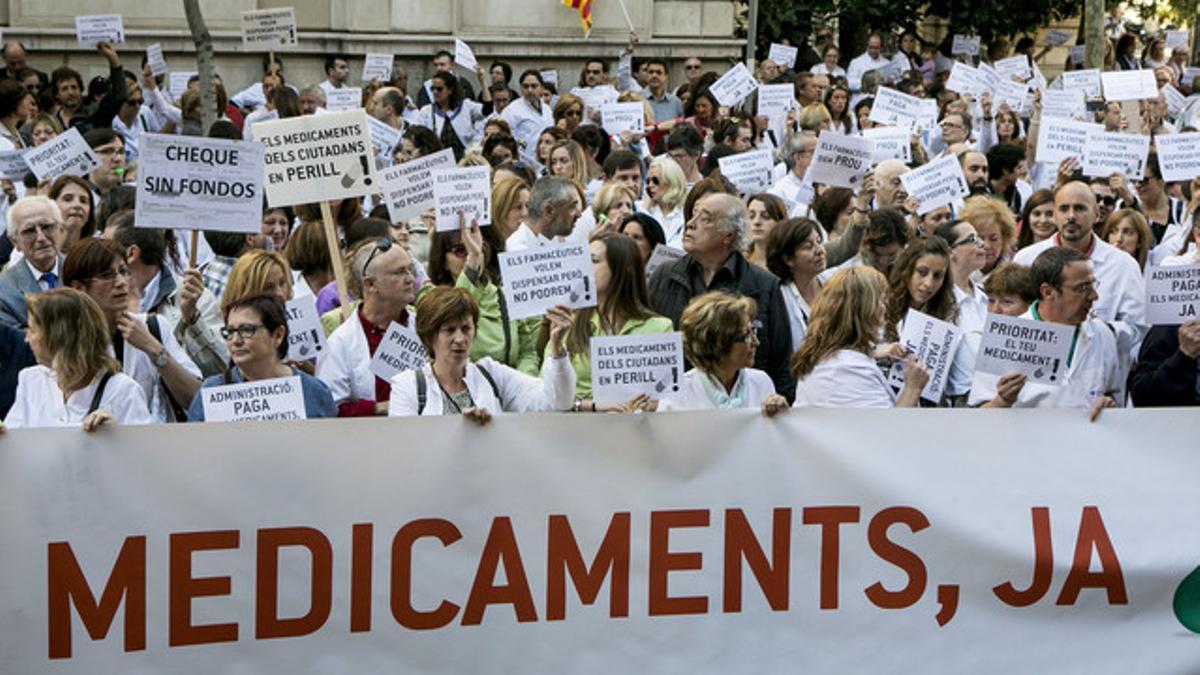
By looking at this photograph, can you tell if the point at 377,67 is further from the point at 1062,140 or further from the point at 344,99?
the point at 1062,140

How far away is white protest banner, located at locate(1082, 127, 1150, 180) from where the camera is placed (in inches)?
472

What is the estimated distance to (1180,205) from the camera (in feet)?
40.2

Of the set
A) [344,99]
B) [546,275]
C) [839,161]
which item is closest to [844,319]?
[546,275]

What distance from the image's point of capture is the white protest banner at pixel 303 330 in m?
7.35

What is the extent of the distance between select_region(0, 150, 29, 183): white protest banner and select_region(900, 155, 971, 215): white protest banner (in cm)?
516

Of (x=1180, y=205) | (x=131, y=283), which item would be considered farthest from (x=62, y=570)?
(x=1180, y=205)

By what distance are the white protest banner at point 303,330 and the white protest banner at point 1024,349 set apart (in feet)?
8.14

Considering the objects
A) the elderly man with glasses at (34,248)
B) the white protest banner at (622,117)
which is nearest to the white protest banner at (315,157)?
the elderly man with glasses at (34,248)

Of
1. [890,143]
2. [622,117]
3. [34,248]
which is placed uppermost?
[622,117]

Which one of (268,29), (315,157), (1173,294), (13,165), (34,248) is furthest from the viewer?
(268,29)

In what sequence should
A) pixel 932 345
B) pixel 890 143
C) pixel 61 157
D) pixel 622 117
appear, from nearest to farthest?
pixel 932 345 → pixel 61 157 → pixel 890 143 → pixel 622 117

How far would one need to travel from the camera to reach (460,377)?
6703mm

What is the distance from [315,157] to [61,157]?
115 inches

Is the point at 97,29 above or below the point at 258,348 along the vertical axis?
above
